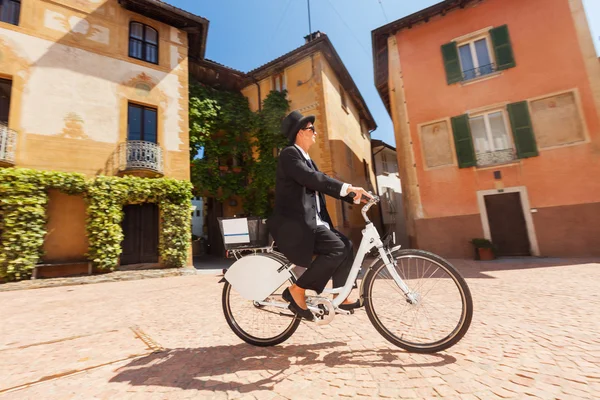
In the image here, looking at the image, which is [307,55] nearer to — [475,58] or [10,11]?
[475,58]

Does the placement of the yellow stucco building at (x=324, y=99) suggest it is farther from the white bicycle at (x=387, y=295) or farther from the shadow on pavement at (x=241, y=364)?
the shadow on pavement at (x=241, y=364)

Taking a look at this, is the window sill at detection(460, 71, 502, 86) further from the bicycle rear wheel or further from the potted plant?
the bicycle rear wheel

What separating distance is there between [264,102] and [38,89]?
29.3 ft

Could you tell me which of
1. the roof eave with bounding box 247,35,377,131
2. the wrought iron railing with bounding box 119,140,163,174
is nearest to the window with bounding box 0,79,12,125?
the wrought iron railing with bounding box 119,140,163,174

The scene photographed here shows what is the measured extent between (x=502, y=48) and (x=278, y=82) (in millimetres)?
10131

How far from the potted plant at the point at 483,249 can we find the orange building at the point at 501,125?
1.49 ft

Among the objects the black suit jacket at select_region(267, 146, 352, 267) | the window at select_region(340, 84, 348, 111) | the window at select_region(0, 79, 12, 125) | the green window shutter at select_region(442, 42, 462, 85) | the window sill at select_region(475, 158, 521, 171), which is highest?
the window at select_region(340, 84, 348, 111)

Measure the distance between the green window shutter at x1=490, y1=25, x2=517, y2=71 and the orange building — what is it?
3 centimetres

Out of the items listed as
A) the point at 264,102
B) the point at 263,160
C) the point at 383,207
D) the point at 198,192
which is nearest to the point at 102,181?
the point at 198,192

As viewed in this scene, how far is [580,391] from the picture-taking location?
141 cm

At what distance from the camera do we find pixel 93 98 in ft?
31.8

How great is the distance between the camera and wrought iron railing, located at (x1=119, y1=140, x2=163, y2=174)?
9.70 metres

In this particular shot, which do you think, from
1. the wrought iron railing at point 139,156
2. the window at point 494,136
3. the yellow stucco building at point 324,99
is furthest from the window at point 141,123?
the window at point 494,136

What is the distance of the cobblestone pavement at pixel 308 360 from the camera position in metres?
1.55
